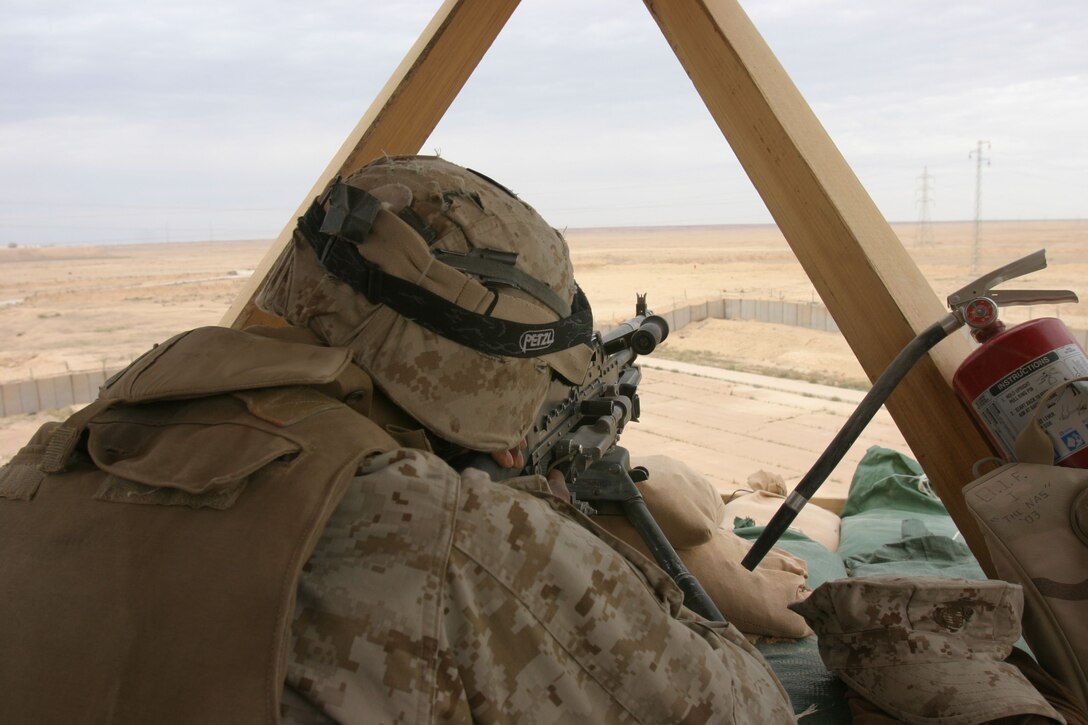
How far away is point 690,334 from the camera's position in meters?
20.8

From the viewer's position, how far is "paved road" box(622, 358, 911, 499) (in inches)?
311

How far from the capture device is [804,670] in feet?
7.52

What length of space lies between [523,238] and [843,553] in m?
2.29

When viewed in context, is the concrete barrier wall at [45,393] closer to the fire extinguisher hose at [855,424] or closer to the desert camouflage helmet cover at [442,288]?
the fire extinguisher hose at [855,424]

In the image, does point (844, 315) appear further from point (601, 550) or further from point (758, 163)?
point (601, 550)

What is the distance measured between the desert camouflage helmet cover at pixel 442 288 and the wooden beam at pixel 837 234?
90cm

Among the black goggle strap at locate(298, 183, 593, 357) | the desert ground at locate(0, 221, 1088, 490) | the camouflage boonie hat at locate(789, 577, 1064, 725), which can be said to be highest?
the black goggle strap at locate(298, 183, 593, 357)

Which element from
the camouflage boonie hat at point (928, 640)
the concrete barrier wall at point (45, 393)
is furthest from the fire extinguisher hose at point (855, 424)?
the concrete barrier wall at point (45, 393)

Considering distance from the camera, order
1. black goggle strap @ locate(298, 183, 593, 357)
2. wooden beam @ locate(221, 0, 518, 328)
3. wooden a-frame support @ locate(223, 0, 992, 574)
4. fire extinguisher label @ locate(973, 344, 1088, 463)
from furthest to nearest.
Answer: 1. wooden beam @ locate(221, 0, 518, 328)
2. wooden a-frame support @ locate(223, 0, 992, 574)
3. fire extinguisher label @ locate(973, 344, 1088, 463)
4. black goggle strap @ locate(298, 183, 593, 357)

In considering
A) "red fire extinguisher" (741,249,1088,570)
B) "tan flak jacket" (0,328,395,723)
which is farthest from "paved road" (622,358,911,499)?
"tan flak jacket" (0,328,395,723)

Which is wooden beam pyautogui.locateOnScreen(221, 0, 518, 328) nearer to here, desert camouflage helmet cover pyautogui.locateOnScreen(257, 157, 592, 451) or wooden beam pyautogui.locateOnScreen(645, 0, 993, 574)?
wooden beam pyautogui.locateOnScreen(645, 0, 993, 574)

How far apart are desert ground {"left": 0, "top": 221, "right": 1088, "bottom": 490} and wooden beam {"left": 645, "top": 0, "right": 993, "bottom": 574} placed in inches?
185

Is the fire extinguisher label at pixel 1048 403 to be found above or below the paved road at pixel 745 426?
above

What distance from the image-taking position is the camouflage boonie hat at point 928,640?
1.70 m
